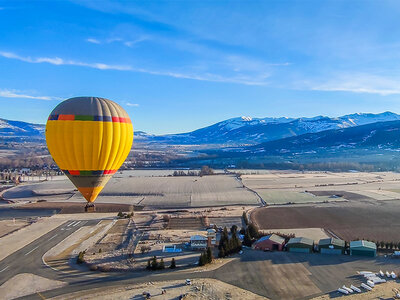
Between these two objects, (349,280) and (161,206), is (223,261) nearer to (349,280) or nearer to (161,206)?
(349,280)

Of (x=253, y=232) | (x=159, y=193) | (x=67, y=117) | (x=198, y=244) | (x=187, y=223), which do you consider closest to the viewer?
(x=67, y=117)

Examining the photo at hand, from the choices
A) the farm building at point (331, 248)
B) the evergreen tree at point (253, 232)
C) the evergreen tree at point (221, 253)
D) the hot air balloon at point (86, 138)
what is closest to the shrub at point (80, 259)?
the hot air balloon at point (86, 138)

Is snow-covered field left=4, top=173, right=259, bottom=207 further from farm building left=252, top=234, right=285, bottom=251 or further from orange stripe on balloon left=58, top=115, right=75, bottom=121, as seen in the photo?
orange stripe on balloon left=58, top=115, right=75, bottom=121

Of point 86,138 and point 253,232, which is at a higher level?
point 86,138

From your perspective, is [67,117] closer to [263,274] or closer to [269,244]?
[263,274]

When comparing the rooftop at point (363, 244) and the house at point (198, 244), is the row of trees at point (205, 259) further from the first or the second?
the rooftop at point (363, 244)

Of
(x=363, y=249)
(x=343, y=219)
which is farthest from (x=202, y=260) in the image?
(x=343, y=219)

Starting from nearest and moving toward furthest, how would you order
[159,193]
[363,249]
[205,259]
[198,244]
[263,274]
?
[263,274] → [205,259] → [363,249] → [198,244] → [159,193]
